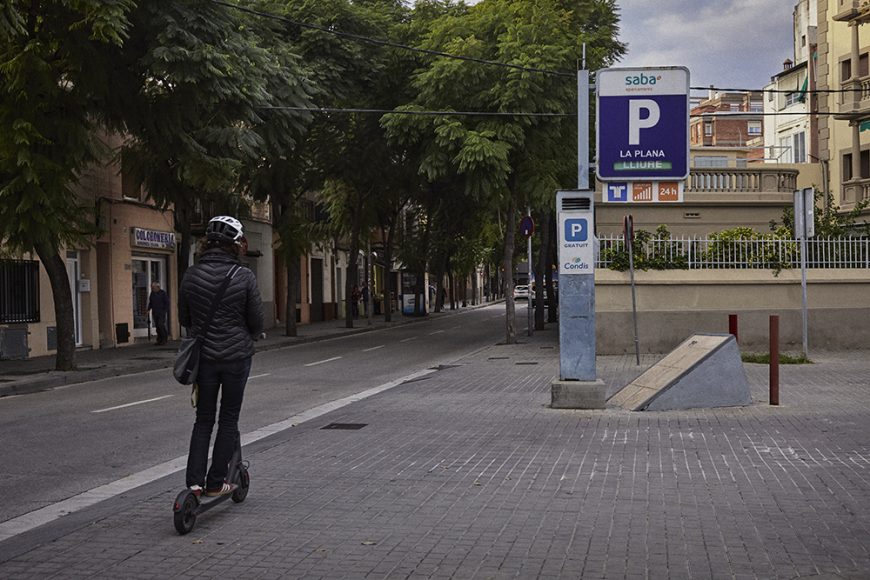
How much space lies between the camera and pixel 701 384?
1209 centimetres

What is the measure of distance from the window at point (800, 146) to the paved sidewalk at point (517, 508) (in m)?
43.9

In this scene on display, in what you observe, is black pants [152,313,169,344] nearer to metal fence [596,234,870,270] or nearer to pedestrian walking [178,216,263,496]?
metal fence [596,234,870,270]

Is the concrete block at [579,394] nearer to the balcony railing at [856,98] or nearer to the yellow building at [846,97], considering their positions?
the yellow building at [846,97]

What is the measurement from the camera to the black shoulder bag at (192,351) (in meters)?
6.19

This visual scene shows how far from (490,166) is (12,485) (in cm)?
1704

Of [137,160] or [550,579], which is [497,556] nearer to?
[550,579]

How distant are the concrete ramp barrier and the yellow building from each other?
23.7 m

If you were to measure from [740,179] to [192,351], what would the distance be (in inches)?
901

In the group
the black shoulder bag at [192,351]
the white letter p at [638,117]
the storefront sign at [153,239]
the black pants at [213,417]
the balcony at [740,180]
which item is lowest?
the black pants at [213,417]

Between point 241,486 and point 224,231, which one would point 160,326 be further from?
point 224,231

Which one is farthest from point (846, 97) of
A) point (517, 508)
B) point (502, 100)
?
point (517, 508)

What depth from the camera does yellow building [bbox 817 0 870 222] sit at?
34.7 metres

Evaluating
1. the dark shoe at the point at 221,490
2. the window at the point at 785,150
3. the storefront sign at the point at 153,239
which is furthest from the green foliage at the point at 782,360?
the window at the point at 785,150

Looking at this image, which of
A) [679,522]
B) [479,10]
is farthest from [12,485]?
[479,10]
